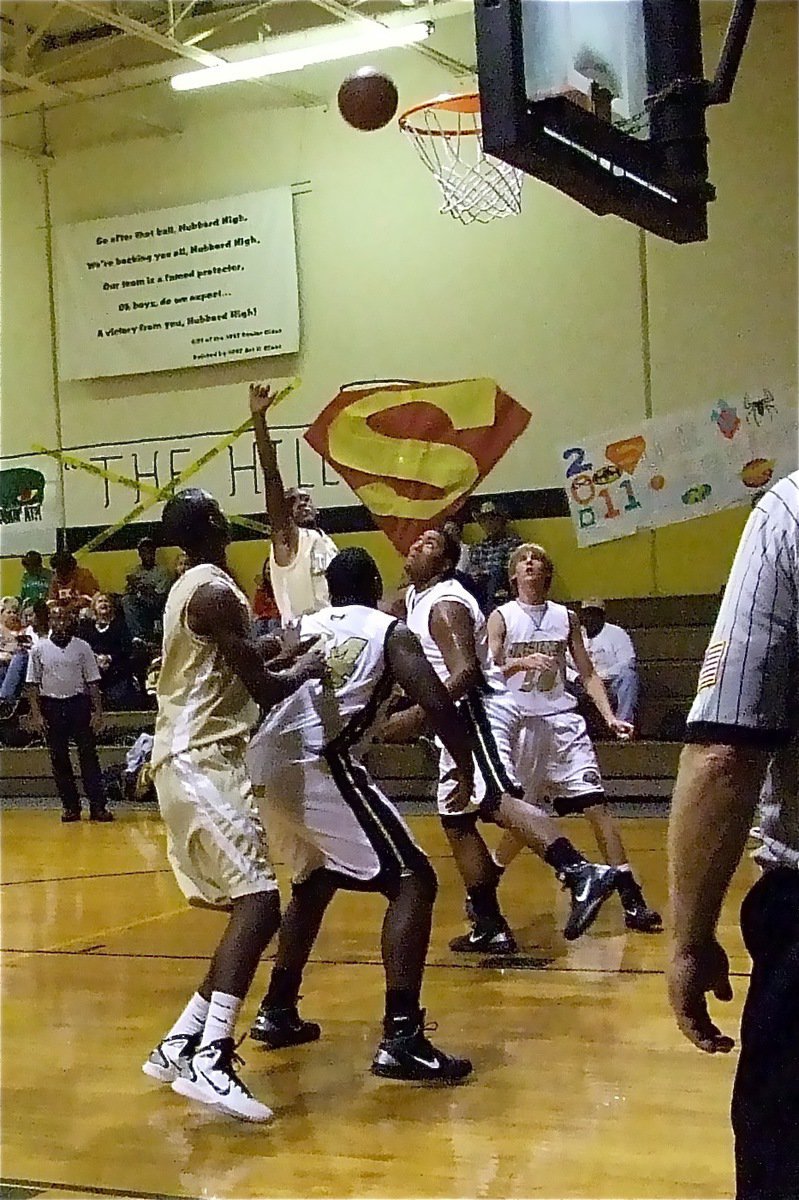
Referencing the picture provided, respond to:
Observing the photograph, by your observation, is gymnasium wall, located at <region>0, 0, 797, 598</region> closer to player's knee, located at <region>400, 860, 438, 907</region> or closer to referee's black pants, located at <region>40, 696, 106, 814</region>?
referee's black pants, located at <region>40, 696, 106, 814</region>

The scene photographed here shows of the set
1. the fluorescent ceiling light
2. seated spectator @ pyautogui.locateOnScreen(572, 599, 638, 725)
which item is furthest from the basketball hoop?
seated spectator @ pyautogui.locateOnScreen(572, 599, 638, 725)

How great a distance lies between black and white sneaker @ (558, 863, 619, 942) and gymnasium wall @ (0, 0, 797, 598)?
24.8ft

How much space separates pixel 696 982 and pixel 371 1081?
2683 millimetres

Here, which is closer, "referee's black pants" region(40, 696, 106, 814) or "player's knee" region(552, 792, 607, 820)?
"player's knee" region(552, 792, 607, 820)

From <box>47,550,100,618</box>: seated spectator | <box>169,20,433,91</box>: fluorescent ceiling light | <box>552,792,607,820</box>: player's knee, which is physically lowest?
<box>552,792,607,820</box>: player's knee

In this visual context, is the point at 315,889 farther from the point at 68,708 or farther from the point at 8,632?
the point at 8,632

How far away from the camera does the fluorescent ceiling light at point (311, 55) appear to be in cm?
1311

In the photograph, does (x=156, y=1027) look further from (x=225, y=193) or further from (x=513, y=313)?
(x=225, y=193)

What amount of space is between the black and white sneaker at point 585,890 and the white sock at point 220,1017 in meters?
1.93

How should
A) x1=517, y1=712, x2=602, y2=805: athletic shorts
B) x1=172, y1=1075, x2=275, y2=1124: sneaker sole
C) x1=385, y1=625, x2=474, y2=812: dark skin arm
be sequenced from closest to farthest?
x1=172, y1=1075, x2=275, y2=1124: sneaker sole → x1=385, y1=625, x2=474, y2=812: dark skin arm → x1=517, y1=712, x2=602, y2=805: athletic shorts

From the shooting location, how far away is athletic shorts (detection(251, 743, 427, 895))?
180 inches

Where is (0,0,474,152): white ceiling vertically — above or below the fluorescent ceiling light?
above

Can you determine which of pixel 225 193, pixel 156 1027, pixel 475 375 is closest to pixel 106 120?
pixel 225 193

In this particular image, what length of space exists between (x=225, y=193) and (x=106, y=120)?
5.96 feet
